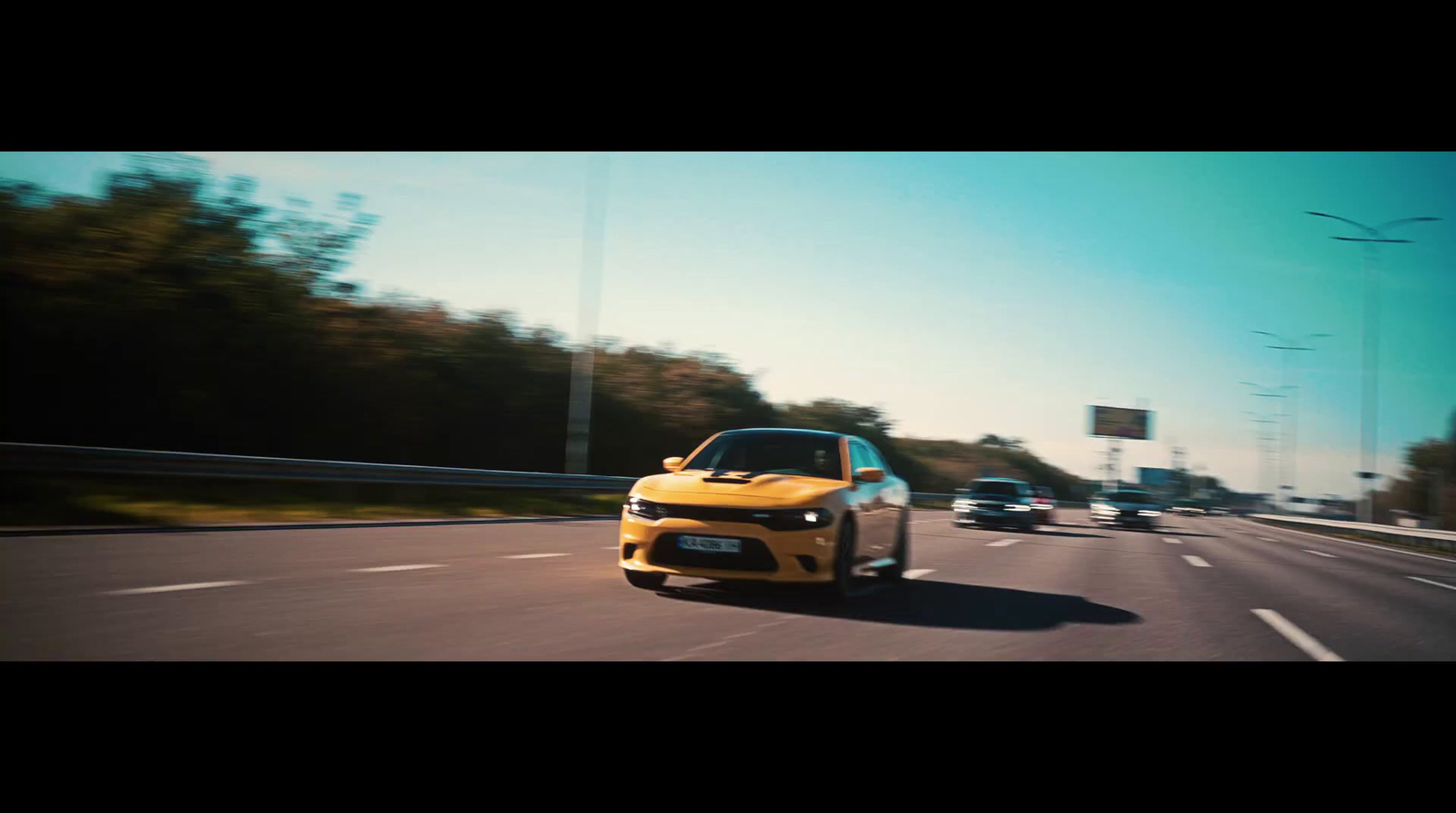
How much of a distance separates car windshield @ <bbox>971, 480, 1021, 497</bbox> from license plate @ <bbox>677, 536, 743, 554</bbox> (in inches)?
824

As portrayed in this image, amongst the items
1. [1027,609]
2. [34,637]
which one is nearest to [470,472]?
[1027,609]

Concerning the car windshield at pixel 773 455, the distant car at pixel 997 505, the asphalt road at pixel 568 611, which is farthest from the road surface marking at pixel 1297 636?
the distant car at pixel 997 505

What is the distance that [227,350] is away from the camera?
2178 centimetres

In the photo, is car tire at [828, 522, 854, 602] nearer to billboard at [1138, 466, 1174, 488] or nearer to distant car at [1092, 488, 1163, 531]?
distant car at [1092, 488, 1163, 531]

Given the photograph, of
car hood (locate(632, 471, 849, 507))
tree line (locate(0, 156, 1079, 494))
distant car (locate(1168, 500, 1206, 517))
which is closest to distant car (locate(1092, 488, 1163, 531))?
tree line (locate(0, 156, 1079, 494))

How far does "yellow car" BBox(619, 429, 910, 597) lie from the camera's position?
335 inches

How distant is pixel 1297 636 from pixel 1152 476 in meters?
129

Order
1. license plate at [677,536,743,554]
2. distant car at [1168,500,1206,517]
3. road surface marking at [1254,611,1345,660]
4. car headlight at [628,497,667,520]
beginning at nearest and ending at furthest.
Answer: road surface marking at [1254,611,1345,660], license plate at [677,536,743,554], car headlight at [628,497,667,520], distant car at [1168,500,1206,517]

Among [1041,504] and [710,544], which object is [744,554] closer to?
[710,544]

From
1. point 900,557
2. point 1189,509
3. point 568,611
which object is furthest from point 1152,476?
point 568,611
